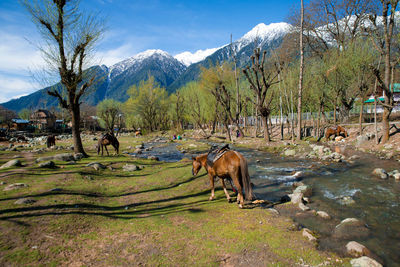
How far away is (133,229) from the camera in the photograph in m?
5.55

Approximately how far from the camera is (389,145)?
641 inches

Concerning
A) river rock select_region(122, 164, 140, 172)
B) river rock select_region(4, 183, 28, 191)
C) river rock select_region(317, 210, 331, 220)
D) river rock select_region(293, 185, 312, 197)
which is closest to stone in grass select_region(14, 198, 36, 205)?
river rock select_region(4, 183, 28, 191)

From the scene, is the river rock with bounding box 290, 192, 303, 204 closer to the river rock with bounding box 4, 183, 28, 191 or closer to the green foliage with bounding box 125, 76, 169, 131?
the river rock with bounding box 4, 183, 28, 191

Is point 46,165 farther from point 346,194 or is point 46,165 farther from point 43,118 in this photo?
point 43,118

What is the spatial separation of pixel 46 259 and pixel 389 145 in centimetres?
2180

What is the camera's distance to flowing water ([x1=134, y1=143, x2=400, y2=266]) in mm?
5230

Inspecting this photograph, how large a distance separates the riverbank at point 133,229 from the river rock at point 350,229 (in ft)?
3.81

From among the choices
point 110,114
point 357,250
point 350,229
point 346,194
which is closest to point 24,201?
point 357,250

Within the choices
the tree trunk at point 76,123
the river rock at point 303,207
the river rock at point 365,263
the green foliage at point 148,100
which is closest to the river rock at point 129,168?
the tree trunk at point 76,123

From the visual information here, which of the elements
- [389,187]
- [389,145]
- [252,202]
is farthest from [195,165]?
[389,145]

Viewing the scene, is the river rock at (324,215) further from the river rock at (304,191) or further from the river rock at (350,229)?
the river rock at (304,191)

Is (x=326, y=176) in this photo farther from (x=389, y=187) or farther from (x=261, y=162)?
(x=261, y=162)

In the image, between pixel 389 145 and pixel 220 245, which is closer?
pixel 220 245

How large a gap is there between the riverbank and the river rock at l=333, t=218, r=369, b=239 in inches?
45.7
